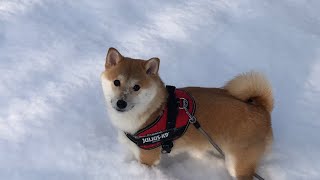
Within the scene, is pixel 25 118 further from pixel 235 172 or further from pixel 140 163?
pixel 235 172

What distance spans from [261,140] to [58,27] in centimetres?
270

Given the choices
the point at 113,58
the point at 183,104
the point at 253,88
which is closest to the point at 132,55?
the point at 113,58

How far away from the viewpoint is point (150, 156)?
132 inches

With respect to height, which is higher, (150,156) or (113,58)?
(113,58)

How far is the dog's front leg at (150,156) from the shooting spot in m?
3.34

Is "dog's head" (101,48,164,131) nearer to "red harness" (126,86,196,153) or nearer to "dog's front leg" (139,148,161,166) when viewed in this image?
"red harness" (126,86,196,153)

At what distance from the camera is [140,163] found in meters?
3.44

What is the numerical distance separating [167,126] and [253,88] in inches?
29.5

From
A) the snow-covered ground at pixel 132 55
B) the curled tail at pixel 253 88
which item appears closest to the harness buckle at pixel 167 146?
the snow-covered ground at pixel 132 55

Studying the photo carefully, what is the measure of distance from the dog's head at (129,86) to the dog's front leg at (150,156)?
32 centimetres

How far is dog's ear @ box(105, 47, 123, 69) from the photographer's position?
3.21 m

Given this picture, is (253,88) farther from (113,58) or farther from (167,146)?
(113,58)

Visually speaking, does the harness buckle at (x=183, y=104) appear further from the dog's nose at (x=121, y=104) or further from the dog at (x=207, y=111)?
the dog's nose at (x=121, y=104)

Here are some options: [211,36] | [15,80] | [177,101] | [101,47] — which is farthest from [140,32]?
[177,101]
